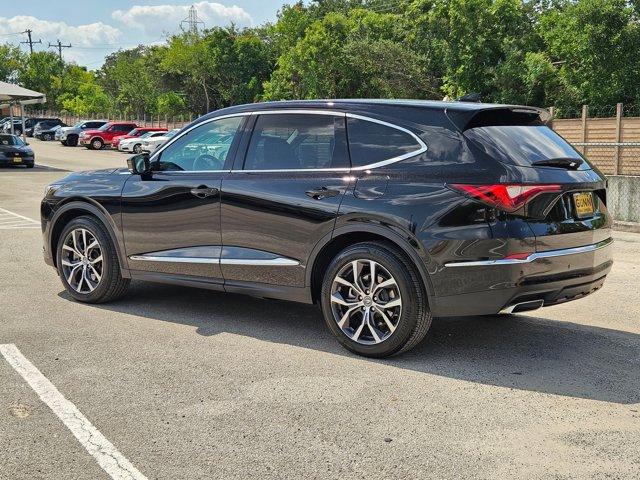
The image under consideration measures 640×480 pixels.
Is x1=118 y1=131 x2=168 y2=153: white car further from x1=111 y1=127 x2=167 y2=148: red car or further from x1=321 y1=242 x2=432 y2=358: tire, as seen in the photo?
x1=321 y1=242 x2=432 y2=358: tire

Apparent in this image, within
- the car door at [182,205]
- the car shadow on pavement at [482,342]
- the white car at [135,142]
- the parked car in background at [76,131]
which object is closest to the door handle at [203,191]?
the car door at [182,205]

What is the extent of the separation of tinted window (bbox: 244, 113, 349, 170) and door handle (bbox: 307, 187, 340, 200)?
192 mm

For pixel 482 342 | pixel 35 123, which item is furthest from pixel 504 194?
pixel 35 123

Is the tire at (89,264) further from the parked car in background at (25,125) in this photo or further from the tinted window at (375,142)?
the parked car in background at (25,125)

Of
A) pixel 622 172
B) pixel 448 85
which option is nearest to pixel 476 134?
pixel 622 172

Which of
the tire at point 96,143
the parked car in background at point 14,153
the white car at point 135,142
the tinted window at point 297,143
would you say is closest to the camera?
the tinted window at point 297,143

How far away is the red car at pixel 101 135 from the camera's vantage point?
1818 inches

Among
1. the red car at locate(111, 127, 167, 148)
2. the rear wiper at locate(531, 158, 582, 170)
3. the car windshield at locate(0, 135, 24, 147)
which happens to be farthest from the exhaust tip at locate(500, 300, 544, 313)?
the red car at locate(111, 127, 167, 148)

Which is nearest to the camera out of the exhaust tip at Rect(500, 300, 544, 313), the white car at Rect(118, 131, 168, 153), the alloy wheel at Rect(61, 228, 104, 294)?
the exhaust tip at Rect(500, 300, 544, 313)

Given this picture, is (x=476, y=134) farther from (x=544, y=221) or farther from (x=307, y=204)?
(x=307, y=204)

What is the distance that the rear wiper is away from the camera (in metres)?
4.87

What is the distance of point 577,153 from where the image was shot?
17.5 ft

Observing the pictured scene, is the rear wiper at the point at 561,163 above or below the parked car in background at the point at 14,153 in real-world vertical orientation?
above

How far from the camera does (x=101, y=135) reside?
4625cm
